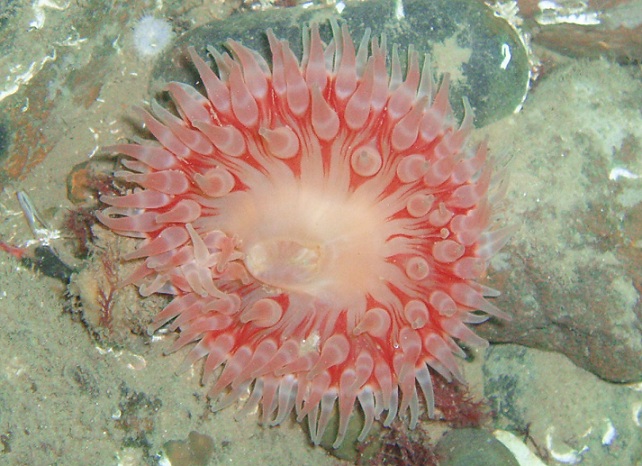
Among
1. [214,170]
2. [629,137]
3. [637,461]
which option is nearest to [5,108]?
[214,170]

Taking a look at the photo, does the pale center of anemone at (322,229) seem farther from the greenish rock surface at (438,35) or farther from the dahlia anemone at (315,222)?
the greenish rock surface at (438,35)

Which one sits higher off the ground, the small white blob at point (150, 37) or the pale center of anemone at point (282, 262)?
the small white blob at point (150, 37)

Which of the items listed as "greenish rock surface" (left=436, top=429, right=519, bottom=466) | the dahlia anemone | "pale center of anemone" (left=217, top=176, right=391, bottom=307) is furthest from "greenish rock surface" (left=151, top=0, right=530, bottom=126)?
"greenish rock surface" (left=436, top=429, right=519, bottom=466)

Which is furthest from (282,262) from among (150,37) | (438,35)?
(150,37)

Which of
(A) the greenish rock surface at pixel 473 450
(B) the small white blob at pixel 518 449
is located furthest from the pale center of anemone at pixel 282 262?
(B) the small white blob at pixel 518 449

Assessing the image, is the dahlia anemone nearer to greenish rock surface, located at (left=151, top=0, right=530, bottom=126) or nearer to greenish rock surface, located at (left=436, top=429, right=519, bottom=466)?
greenish rock surface, located at (left=151, top=0, right=530, bottom=126)

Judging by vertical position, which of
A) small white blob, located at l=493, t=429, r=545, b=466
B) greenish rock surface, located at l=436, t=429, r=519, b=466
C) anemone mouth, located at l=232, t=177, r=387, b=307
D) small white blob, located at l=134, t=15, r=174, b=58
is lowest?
small white blob, located at l=493, t=429, r=545, b=466
